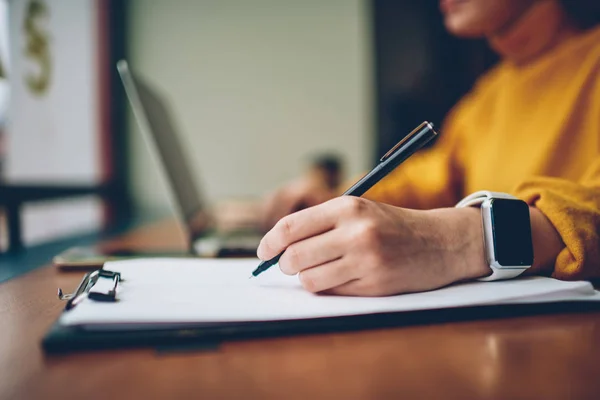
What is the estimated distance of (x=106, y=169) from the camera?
1.75 meters

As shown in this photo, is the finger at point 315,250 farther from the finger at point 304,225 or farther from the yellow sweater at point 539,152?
the yellow sweater at point 539,152

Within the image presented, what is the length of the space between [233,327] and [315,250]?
3.6 inches

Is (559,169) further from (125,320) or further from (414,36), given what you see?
(414,36)

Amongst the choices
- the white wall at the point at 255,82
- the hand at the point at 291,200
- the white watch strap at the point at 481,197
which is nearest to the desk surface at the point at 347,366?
the white watch strap at the point at 481,197

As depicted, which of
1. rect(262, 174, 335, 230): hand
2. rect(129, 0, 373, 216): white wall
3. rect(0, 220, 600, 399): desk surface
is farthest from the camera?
rect(129, 0, 373, 216): white wall

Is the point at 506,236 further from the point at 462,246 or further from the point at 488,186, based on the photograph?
the point at 488,186

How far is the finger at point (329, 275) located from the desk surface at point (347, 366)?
0.18 feet

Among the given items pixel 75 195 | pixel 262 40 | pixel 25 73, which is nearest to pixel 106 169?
pixel 75 195

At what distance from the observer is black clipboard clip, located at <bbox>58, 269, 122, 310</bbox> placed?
1.01 ft

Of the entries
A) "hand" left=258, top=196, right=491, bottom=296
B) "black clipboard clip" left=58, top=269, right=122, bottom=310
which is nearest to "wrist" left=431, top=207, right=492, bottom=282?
"hand" left=258, top=196, right=491, bottom=296

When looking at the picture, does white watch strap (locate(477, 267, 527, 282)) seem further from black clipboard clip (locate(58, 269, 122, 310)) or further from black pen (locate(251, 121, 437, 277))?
black clipboard clip (locate(58, 269, 122, 310))

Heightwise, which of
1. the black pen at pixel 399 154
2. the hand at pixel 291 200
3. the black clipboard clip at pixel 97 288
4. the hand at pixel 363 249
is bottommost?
the hand at pixel 291 200

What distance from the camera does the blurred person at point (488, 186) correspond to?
0.34 meters

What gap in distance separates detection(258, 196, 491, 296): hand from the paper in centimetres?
1
